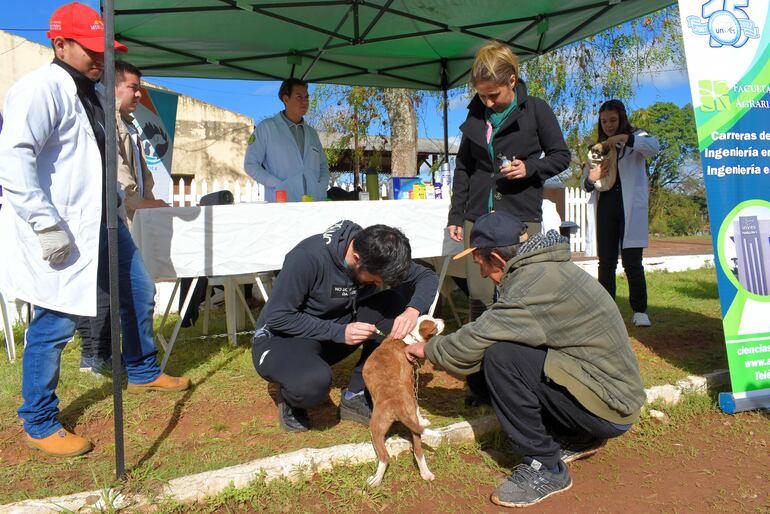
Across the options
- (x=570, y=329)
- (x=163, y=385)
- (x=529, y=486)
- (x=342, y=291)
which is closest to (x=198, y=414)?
(x=163, y=385)

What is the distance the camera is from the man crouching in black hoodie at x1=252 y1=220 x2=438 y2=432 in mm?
2615

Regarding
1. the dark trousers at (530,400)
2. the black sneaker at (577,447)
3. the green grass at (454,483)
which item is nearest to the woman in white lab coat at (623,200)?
the green grass at (454,483)

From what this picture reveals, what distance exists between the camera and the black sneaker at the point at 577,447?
8.45ft

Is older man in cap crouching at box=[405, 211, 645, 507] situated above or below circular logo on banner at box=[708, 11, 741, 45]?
below

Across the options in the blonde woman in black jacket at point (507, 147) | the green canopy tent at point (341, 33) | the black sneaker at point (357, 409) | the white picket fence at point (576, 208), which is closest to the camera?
the black sneaker at point (357, 409)

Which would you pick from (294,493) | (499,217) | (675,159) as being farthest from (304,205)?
(675,159)

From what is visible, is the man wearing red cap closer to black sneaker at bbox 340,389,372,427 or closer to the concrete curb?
the concrete curb

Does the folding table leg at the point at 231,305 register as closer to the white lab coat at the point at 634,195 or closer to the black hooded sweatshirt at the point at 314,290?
the black hooded sweatshirt at the point at 314,290

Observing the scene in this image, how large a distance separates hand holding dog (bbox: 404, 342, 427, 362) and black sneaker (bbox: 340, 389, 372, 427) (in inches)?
20.9

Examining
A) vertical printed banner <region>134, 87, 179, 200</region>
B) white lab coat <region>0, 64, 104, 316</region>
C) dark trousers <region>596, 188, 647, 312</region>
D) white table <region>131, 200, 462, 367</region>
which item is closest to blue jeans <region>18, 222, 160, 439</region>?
white lab coat <region>0, 64, 104, 316</region>

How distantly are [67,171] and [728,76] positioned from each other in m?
3.52

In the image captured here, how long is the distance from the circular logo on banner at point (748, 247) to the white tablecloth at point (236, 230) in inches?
81.8

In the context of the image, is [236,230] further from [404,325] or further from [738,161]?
[738,161]

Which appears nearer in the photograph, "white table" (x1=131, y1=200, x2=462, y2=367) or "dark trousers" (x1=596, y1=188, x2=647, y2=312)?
"white table" (x1=131, y1=200, x2=462, y2=367)
